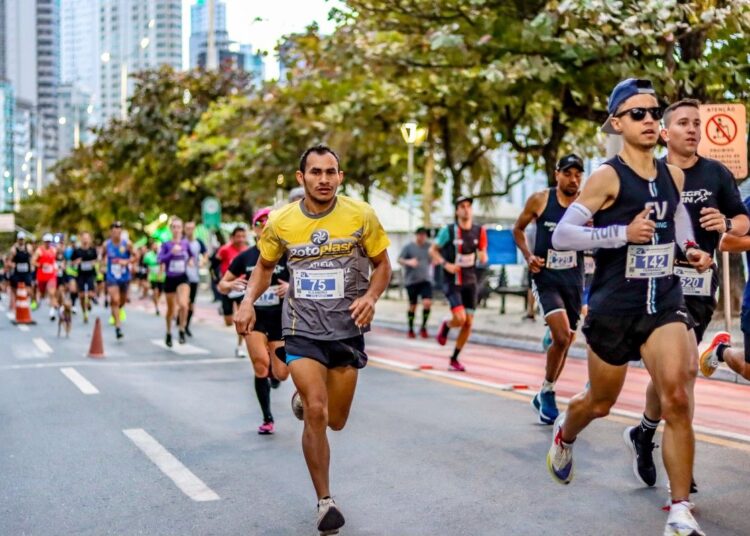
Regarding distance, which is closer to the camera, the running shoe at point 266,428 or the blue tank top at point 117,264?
the running shoe at point 266,428

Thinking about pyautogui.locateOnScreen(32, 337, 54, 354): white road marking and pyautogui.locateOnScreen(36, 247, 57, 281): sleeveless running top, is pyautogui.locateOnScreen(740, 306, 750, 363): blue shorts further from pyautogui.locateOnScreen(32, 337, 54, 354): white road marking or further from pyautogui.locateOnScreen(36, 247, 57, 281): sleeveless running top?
pyautogui.locateOnScreen(36, 247, 57, 281): sleeveless running top

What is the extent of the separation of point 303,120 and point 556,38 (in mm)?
12167

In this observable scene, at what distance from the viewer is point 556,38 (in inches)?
582

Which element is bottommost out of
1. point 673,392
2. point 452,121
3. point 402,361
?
point 402,361

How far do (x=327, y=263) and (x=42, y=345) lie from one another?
13.5 m

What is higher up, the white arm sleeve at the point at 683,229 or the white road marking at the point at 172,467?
the white arm sleeve at the point at 683,229

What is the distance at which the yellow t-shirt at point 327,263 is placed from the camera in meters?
5.79

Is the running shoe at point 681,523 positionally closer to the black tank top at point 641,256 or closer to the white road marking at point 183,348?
the black tank top at point 641,256

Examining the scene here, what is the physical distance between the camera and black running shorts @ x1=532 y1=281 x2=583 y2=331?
8758mm

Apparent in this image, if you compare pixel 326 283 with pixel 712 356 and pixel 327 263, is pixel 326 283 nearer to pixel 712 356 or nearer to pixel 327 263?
pixel 327 263

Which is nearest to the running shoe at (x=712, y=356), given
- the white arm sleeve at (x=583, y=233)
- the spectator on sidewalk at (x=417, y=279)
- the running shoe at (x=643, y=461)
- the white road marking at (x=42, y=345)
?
the running shoe at (x=643, y=461)

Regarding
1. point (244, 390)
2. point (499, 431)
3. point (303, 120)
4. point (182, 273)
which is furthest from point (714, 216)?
point (303, 120)

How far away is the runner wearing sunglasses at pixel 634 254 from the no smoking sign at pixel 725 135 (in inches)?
305

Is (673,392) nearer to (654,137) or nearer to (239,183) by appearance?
(654,137)
